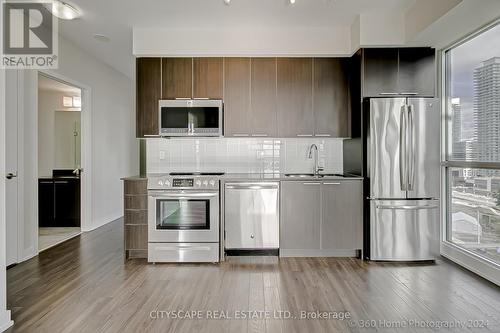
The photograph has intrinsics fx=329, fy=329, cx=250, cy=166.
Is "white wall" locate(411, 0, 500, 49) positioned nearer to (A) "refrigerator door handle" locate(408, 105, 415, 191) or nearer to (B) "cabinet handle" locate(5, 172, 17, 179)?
(A) "refrigerator door handle" locate(408, 105, 415, 191)

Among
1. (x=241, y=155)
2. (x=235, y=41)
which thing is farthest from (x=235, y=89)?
(x=241, y=155)

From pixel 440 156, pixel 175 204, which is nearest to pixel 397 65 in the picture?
pixel 440 156

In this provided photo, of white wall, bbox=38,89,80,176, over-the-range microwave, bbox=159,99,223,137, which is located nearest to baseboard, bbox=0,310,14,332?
over-the-range microwave, bbox=159,99,223,137

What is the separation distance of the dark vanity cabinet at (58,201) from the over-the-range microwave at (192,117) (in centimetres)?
250

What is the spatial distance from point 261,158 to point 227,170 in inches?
19.5

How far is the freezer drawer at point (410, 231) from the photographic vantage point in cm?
374

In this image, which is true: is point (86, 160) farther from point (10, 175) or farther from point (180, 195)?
point (180, 195)

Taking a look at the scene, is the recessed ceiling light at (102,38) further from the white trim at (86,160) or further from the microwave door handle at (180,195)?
the microwave door handle at (180,195)

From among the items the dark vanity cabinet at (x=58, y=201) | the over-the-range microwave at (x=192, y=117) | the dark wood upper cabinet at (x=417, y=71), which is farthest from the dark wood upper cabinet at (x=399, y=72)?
the dark vanity cabinet at (x=58, y=201)

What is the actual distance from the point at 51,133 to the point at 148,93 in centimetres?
348

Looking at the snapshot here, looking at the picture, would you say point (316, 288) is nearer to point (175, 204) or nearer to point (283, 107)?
point (175, 204)

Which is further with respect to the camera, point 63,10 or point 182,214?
point 182,214

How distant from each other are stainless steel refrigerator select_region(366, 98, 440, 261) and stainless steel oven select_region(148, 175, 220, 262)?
6.05 feet

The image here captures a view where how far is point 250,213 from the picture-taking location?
3854mm
